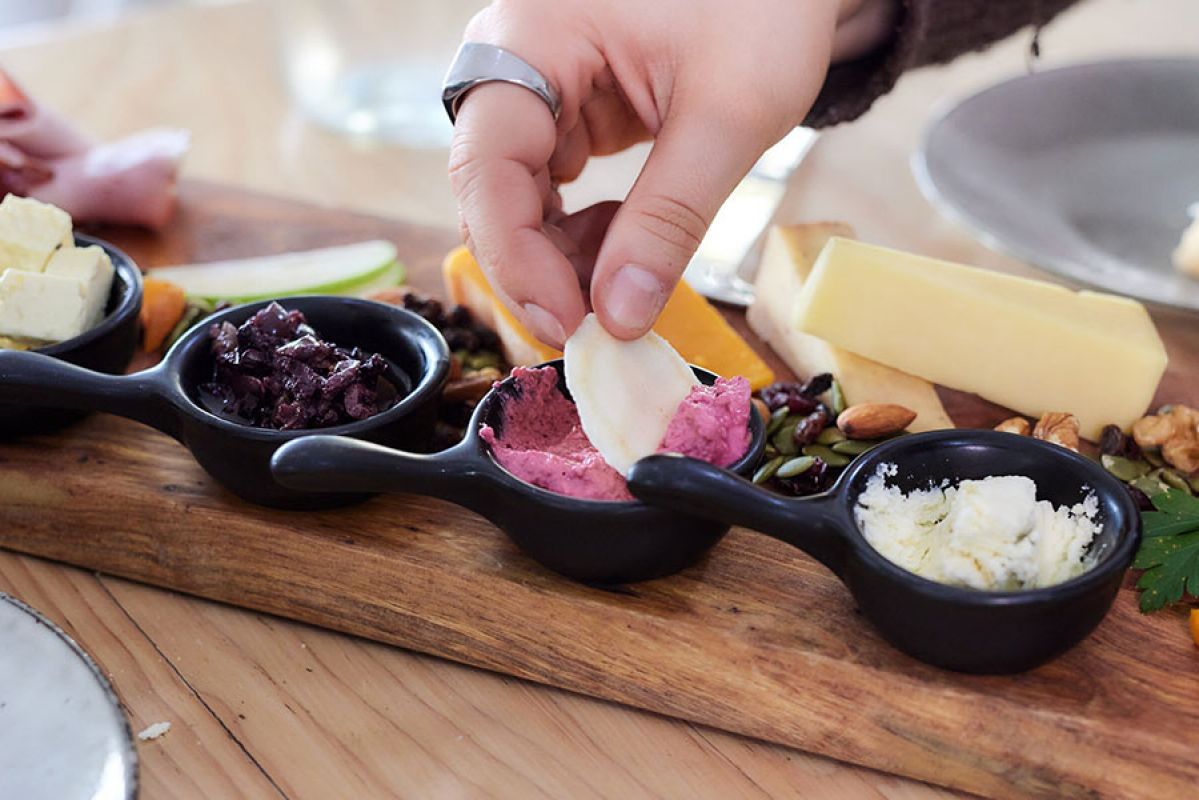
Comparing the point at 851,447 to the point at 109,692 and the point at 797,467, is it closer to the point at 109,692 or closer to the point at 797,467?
the point at 797,467

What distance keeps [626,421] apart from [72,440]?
0.53 metres

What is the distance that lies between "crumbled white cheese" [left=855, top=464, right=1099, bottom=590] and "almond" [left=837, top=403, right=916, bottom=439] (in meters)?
0.22

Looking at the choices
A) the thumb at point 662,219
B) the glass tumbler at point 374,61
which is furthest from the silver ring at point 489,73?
the glass tumbler at point 374,61

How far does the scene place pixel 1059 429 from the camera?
3.67 feet

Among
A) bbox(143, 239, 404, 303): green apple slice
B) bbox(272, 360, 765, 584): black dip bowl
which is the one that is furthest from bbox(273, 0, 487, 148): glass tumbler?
bbox(272, 360, 765, 584): black dip bowl

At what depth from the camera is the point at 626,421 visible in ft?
2.98

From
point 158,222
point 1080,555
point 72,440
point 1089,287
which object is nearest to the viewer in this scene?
point 1080,555

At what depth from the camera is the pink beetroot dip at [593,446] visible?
90cm

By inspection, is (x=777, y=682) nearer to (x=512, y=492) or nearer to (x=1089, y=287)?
(x=512, y=492)

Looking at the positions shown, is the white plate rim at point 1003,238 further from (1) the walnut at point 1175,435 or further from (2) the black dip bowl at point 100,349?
(2) the black dip bowl at point 100,349

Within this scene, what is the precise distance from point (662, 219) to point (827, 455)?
0.27 m

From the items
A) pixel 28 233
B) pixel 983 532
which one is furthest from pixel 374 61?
pixel 983 532

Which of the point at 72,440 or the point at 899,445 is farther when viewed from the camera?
the point at 72,440

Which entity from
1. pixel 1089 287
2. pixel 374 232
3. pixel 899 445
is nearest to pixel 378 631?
pixel 899 445
